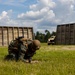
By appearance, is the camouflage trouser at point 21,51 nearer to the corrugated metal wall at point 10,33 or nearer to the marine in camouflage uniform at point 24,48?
the marine in camouflage uniform at point 24,48

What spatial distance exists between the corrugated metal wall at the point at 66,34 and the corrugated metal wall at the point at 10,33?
5.98 meters

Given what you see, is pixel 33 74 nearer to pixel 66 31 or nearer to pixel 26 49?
pixel 26 49

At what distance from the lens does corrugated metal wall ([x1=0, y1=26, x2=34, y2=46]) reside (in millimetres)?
37819

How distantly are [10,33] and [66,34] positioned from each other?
9389 mm

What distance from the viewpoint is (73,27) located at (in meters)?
42.7

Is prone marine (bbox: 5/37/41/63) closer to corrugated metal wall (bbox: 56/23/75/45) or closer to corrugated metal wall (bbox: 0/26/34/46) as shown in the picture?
corrugated metal wall (bbox: 0/26/34/46)

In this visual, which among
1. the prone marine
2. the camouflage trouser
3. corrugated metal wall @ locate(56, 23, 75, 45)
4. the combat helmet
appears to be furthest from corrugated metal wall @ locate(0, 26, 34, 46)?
the combat helmet

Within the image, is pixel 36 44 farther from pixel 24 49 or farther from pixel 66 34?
pixel 66 34

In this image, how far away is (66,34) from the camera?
4456cm

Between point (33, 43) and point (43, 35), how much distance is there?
10630 cm

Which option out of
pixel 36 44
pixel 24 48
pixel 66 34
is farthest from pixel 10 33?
pixel 36 44

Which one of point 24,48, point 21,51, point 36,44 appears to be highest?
point 36,44

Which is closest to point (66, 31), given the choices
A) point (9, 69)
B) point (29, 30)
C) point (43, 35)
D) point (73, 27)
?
point (73, 27)

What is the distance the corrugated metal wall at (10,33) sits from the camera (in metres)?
37.8
